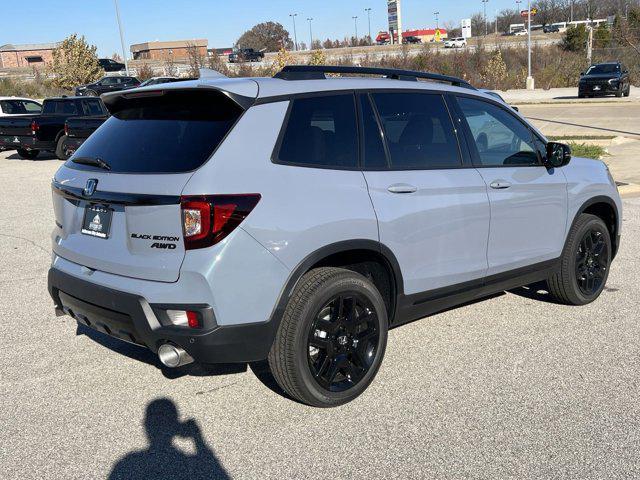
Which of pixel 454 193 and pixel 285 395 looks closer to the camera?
pixel 285 395

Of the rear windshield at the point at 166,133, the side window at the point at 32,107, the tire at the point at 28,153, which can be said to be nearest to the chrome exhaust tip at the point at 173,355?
the rear windshield at the point at 166,133

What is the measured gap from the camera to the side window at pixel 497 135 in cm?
454

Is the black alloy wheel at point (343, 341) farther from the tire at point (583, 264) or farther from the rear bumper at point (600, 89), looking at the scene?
the rear bumper at point (600, 89)

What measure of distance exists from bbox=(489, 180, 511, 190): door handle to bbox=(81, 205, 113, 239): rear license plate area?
2.53 metres

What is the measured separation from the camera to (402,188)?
387cm

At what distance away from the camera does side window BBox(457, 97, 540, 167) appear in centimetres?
454

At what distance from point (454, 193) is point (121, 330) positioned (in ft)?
7.29

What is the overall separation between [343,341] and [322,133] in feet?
3.97

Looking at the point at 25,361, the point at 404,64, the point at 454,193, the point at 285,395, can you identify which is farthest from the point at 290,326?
the point at 404,64

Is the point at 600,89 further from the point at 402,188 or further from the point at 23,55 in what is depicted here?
the point at 23,55

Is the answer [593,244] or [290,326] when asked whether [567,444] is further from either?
[593,244]

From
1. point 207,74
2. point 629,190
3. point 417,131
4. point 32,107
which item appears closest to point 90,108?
point 32,107

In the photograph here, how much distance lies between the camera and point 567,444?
3305 millimetres

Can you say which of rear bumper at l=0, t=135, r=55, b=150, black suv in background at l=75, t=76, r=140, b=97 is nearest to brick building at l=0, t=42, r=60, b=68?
black suv in background at l=75, t=76, r=140, b=97
